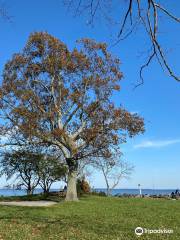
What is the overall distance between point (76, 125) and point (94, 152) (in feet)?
10.4

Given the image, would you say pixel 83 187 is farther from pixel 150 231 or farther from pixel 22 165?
pixel 150 231

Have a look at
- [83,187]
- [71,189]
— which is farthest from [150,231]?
[83,187]

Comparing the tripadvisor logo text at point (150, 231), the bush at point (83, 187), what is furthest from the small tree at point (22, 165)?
the tripadvisor logo text at point (150, 231)

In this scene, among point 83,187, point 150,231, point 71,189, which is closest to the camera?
point 150,231

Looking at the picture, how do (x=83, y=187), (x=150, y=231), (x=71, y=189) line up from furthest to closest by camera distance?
(x=83, y=187) < (x=71, y=189) < (x=150, y=231)

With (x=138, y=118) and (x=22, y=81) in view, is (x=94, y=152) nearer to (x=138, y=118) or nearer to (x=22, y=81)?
(x=138, y=118)

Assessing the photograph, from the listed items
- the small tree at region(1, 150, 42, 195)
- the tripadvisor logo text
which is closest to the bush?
the small tree at region(1, 150, 42, 195)

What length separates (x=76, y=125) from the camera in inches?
1428

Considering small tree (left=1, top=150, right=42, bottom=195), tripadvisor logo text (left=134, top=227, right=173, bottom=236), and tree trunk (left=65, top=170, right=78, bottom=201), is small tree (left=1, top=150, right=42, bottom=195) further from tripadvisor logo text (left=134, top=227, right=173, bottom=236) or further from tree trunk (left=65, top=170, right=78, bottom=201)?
tripadvisor logo text (left=134, top=227, right=173, bottom=236)

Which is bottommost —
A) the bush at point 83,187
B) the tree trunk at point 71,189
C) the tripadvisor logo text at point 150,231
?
the tripadvisor logo text at point 150,231

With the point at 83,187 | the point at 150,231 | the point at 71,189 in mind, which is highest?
the point at 83,187

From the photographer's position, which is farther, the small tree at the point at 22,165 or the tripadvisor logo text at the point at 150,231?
the small tree at the point at 22,165

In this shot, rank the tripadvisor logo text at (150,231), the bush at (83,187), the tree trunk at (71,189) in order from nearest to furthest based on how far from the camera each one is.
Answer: the tripadvisor logo text at (150,231)
the tree trunk at (71,189)
the bush at (83,187)

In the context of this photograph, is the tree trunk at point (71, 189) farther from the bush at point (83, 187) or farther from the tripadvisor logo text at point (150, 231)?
the tripadvisor logo text at point (150, 231)
